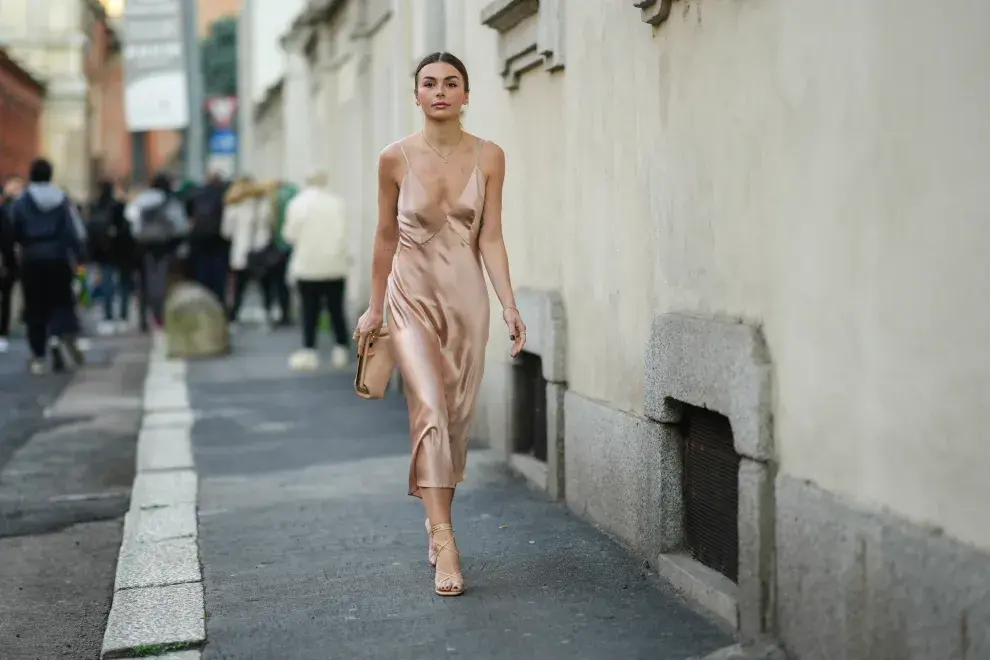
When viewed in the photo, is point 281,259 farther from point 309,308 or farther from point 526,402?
point 526,402

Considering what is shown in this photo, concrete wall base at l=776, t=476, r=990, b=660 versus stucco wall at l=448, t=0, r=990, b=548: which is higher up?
stucco wall at l=448, t=0, r=990, b=548

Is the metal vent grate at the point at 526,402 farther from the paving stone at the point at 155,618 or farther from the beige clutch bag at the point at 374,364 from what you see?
the paving stone at the point at 155,618

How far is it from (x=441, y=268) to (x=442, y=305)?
139 mm

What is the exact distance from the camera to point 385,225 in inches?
233

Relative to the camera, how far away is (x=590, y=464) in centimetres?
686

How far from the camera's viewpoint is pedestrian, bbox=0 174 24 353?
1652 centimetres

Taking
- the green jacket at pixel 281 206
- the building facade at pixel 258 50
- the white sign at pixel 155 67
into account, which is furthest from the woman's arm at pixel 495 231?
the building facade at pixel 258 50

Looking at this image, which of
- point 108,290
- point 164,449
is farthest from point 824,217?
point 108,290

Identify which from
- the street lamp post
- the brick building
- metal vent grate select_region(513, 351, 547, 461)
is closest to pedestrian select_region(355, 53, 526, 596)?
metal vent grate select_region(513, 351, 547, 461)

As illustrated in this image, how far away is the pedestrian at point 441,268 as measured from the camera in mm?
5688

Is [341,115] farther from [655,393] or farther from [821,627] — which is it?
[821,627]

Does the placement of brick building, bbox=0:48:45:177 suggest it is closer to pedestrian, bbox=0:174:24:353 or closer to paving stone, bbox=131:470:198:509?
pedestrian, bbox=0:174:24:353

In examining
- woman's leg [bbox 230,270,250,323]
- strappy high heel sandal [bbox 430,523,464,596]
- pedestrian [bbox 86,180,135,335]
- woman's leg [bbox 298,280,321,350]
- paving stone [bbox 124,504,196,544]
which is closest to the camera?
strappy high heel sandal [bbox 430,523,464,596]

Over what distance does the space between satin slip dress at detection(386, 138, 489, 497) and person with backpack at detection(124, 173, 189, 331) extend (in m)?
13.4
